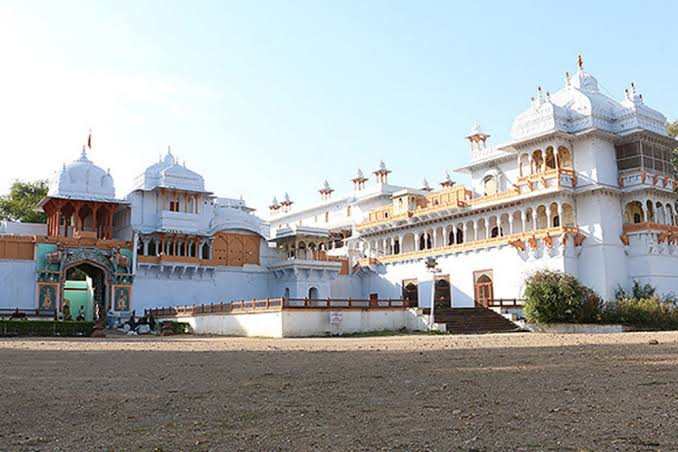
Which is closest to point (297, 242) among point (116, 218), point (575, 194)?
point (116, 218)

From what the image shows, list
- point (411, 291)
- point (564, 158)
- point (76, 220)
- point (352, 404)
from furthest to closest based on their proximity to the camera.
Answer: point (411, 291), point (76, 220), point (564, 158), point (352, 404)

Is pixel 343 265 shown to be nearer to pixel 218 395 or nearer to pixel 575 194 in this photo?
pixel 575 194

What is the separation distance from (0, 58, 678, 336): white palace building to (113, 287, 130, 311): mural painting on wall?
0.08 meters

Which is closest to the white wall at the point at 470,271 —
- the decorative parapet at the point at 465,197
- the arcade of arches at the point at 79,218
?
the decorative parapet at the point at 465,197

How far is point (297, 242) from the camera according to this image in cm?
4491

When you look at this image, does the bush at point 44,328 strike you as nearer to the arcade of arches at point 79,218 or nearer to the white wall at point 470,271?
the arcade of arches at point 79,218

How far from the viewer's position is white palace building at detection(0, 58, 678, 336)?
3453 cm

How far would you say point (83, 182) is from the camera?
39031mm

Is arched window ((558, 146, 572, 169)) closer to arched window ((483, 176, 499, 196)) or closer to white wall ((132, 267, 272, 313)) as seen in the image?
arched window ((483, 176, 499, 196))

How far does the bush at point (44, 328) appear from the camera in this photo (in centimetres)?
2786

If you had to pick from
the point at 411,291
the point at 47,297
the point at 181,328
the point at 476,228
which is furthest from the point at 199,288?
the point at 476,228

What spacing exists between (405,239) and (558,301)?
19.1 metres

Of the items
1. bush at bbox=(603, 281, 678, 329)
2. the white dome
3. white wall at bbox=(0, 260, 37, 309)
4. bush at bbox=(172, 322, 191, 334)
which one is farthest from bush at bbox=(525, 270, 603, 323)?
white wall at bbox=(0, 260, 37, 309)

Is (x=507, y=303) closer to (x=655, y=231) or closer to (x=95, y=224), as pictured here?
(x=655, y=231)
